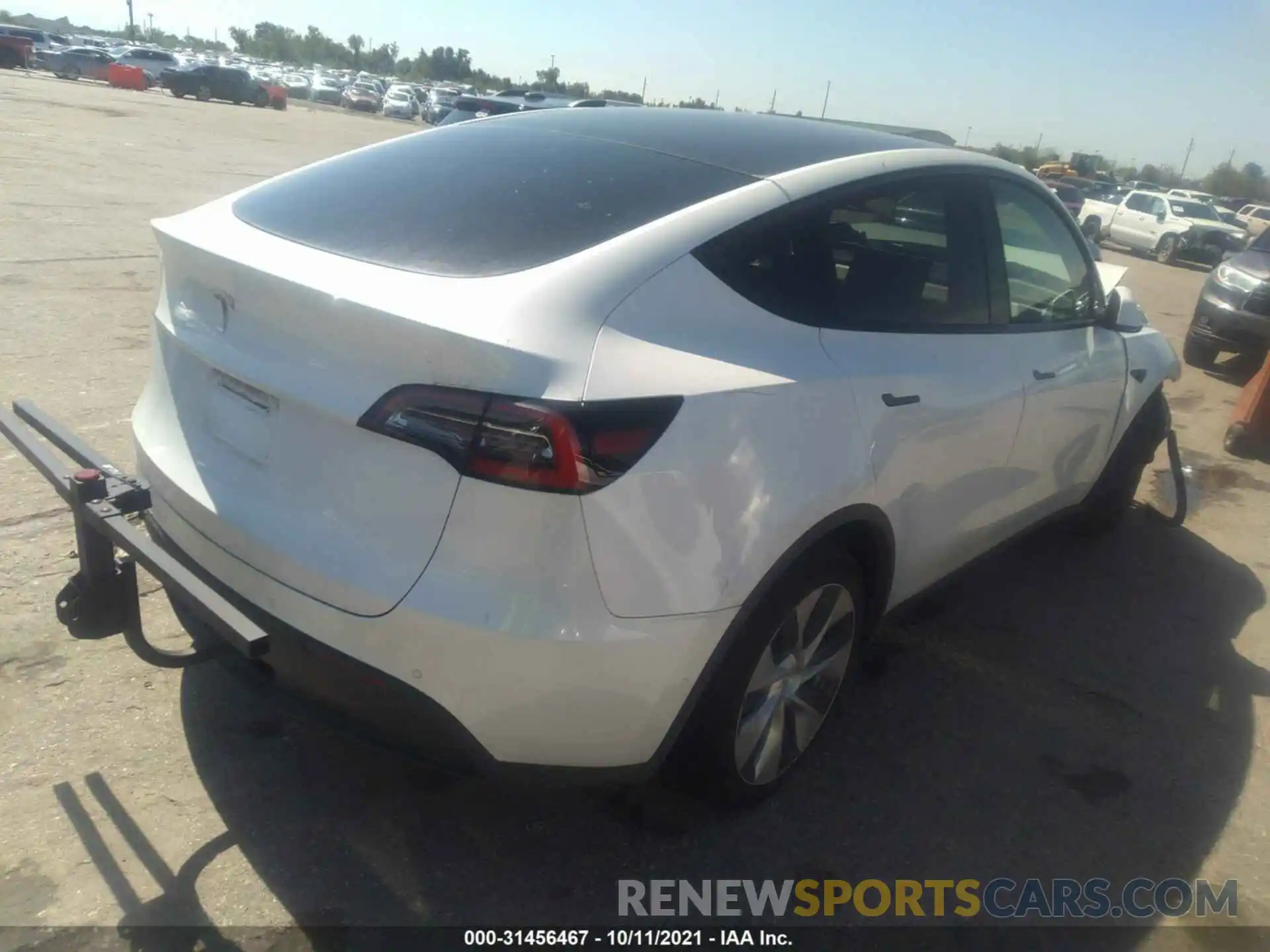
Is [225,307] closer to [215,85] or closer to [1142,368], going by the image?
[1142,368]

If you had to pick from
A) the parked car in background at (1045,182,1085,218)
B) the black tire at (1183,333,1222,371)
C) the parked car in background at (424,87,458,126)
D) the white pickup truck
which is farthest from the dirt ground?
the parked car in background at (424,87,458,126)

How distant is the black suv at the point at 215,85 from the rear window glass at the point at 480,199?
Result: 41.6 metres

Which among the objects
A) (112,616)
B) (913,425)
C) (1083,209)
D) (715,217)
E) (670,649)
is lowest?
(1083,209)

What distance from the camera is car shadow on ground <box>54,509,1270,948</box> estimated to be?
2.44 m

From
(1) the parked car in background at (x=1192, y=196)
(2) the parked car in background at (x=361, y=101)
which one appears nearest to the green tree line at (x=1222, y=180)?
(1) the parked car in background at (x=1192, y=196)

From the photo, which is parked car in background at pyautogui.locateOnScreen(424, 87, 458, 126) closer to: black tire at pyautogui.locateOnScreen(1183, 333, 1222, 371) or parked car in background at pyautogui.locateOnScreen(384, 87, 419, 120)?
parked car in background at pyautogui.locateOnScreen(384, 87, 419, 120)

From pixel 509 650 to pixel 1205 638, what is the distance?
3.43m

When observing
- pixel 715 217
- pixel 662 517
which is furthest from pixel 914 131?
pixel 662 517

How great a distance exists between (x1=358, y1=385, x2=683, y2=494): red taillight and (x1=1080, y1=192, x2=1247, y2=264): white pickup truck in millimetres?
22067

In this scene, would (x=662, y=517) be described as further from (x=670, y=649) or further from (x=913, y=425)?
(x=913, y=425)

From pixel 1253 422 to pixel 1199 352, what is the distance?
300cm

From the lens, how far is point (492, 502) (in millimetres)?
1952

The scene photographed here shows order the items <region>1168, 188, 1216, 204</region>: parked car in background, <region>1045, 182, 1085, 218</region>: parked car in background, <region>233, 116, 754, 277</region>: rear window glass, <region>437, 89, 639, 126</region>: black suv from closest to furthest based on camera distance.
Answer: <region>233, 116, 754, 277</region>: rear window glass
<region>437, 89, 639, 126</region>: black suv
<region>1045, 182, 1085, 218</region>: parked car in background
<region>1168, 188, 1216, 204</region>: parked car in background

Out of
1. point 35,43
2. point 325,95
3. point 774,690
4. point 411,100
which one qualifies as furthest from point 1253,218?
point 35,43
